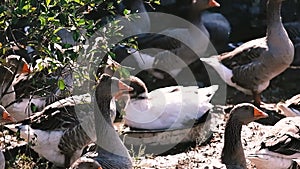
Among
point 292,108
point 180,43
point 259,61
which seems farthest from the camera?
point 180,43

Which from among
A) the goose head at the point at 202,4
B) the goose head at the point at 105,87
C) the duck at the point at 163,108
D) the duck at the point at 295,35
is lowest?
the duck at the point at 295,35

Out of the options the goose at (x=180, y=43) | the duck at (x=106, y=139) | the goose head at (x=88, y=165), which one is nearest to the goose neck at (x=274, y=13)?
the goose at (x=180, y=43)

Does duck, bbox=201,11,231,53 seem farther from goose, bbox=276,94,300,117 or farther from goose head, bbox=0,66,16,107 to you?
goose head, bbox=0,66,16,107

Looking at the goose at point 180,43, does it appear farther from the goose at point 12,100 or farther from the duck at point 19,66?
the goose at point 12,100

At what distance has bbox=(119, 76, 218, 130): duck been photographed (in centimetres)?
845

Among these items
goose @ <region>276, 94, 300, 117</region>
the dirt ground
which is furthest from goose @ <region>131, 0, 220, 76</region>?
goose @ <region>276, 94, 300, 117</region>

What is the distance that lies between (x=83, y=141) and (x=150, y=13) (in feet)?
23.5

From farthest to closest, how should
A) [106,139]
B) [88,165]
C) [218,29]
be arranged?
[218,29]
[106,139]
[88,165]

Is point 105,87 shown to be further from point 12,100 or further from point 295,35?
point 295,35

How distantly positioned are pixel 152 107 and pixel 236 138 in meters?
2.02

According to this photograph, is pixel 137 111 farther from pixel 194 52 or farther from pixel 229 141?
pixel 194 52

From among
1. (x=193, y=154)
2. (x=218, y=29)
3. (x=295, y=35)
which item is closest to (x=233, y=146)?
(x=193, y=154)

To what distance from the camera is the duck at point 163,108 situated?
332 inches

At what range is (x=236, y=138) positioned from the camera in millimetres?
6805
